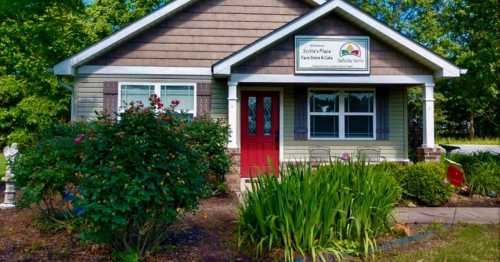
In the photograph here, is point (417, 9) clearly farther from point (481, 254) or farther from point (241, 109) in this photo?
point (481, 254)

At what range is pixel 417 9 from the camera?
23.0 meters

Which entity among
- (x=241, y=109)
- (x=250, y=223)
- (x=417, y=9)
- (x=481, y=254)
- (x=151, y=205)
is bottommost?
(x=481, y=254)

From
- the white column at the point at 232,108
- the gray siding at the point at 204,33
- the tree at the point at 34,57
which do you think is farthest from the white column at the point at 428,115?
the tree at the point at 34,57

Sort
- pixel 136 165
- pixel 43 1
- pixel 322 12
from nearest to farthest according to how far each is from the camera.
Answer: pixel 136 165 < pixel 322 12 < pixel 43 1

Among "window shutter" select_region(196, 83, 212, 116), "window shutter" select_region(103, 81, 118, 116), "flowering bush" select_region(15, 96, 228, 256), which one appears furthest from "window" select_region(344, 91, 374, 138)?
"flowering bush" select_region(15, 96, 228, 256)

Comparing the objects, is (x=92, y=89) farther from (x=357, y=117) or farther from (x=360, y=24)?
(x=357, y=117)

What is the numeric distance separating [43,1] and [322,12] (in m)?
6.83

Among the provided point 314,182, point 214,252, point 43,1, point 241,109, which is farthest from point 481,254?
point 43,1

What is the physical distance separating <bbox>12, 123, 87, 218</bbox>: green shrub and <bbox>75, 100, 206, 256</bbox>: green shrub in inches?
34.5

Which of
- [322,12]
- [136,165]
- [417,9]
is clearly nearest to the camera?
[136,165]

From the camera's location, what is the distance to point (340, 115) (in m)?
10.2

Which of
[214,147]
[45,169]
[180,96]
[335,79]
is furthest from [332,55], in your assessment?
[45,169]

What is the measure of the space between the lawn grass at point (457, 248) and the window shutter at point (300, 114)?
17.0 feet

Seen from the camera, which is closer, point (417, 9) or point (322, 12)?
point (322, 12)
